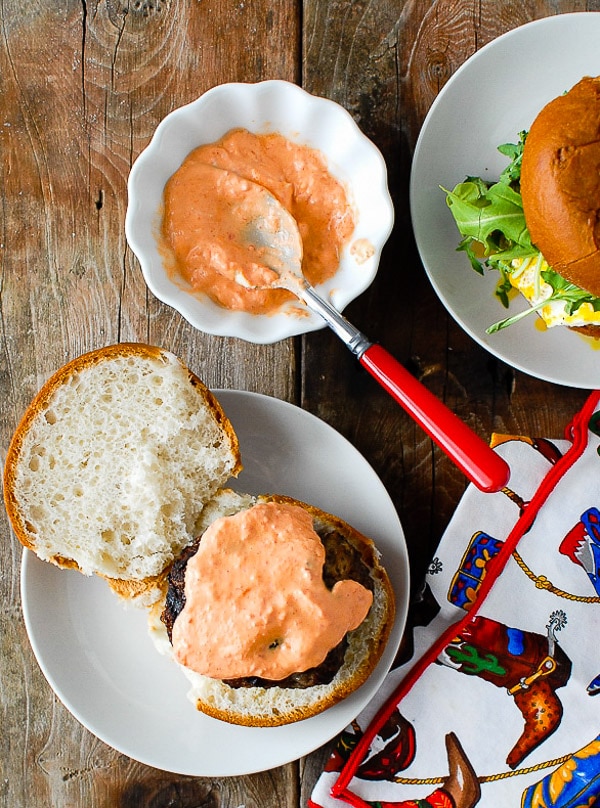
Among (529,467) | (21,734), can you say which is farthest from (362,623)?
(21,734)

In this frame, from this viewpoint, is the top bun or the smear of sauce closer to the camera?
the top bun

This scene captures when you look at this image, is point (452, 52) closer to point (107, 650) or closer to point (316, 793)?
point (107, 650)

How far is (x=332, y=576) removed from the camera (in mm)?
1886

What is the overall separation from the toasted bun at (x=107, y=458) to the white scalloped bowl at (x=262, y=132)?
19 centimetres

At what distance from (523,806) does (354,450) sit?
1.06 meters

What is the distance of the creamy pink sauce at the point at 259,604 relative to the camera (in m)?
1.83

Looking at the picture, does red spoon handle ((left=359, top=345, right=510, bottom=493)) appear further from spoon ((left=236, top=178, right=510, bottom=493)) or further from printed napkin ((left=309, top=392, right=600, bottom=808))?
printed napkin ((left=309, top=392, right=600, bottom=808))

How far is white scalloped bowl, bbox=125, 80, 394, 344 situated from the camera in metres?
1.94

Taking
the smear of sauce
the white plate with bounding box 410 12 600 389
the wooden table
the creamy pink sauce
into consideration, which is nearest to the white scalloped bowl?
the smear of sauce

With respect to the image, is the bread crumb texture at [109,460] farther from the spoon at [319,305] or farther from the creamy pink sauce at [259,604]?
the spoon at [319,305]

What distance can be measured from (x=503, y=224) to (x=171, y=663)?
141 cm

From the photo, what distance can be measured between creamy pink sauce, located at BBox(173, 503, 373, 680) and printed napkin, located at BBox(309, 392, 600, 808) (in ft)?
1.49

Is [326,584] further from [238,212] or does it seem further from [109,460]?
[238,212]

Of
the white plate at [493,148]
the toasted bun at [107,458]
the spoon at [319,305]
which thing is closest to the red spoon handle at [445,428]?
the spoon at [319,305]
